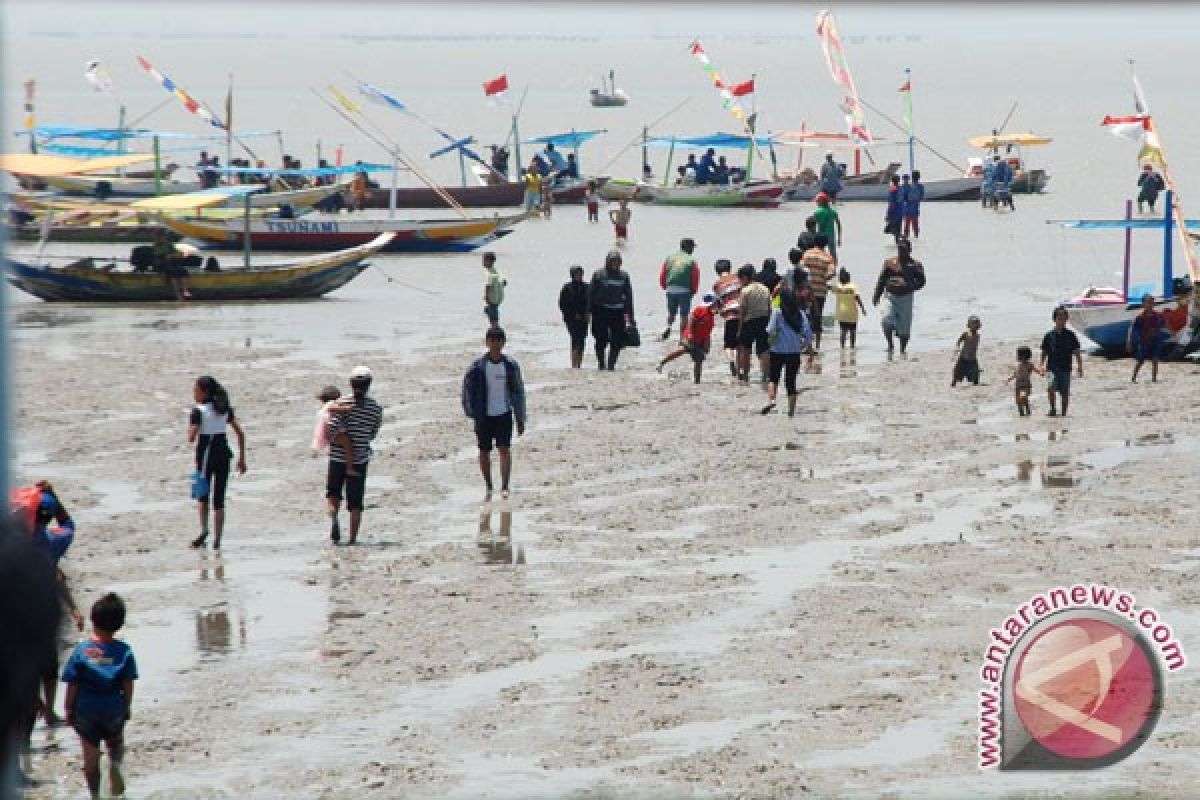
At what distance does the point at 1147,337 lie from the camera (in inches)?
704

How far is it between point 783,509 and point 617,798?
19.1 feet

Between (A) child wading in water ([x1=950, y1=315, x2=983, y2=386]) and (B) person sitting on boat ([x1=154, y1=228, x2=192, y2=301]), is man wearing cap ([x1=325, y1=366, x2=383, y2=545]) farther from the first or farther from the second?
(B) person sitting on boat ([x1=154, y1=228, x2=192, y2=301])

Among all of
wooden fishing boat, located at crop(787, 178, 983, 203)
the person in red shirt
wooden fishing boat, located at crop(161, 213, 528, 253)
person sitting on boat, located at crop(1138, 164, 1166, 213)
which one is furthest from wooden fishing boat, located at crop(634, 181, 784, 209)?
the person in red shirt

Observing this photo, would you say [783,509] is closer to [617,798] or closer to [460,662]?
[460,662]

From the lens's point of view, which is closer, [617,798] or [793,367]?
[617,798]

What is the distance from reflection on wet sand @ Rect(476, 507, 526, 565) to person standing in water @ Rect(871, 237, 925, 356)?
24.9 feet

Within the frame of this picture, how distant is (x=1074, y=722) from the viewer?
798 cm

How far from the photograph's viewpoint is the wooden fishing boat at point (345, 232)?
31047 mm

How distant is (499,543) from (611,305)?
6886 mm

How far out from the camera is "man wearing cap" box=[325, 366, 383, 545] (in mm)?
11703

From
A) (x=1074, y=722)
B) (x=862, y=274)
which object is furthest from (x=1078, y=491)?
(x=862, y=274)

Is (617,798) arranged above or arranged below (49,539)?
below

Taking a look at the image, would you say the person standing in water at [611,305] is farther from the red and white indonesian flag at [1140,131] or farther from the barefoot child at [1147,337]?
the red and white indonesian flag at [1140,131]

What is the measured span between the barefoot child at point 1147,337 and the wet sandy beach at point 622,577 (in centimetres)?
33
